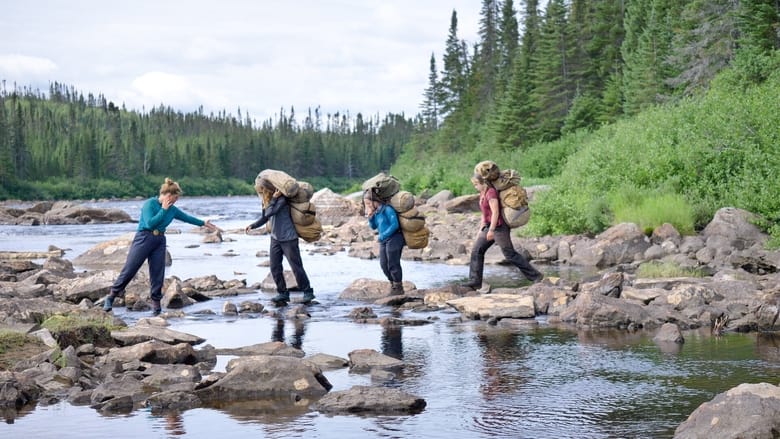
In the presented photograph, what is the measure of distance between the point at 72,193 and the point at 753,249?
8844cm

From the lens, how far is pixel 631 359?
11.1 m

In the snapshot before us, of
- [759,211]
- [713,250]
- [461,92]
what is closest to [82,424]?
[713,250]

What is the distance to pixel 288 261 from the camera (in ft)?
54.6

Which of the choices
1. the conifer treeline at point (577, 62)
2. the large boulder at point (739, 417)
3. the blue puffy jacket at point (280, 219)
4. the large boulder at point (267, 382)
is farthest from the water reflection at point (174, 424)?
the conifer treeline at point (577, 62)

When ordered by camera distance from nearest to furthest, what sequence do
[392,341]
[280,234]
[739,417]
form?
[739,417], [392,341], [280,234]

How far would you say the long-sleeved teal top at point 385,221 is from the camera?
16688 millimetres

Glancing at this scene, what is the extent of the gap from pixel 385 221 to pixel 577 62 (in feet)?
189

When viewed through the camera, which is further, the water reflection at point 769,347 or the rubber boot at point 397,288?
the rubber boot at point 397,288

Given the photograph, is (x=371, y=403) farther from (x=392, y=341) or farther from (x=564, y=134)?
(x=564, y=134)

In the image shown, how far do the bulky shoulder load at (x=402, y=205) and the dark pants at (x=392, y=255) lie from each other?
0.17m

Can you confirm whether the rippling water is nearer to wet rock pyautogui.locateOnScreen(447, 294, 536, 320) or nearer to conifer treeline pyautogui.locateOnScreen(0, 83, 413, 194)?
wet rock pyautogui.locateOnScreen(447, 294, 536, 320)

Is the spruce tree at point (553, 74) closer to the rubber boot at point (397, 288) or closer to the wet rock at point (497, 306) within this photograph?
the rubber boot at point (397, 288)

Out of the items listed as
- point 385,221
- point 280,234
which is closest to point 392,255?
point 385,221

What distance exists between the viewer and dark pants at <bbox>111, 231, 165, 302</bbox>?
14.9 metres
